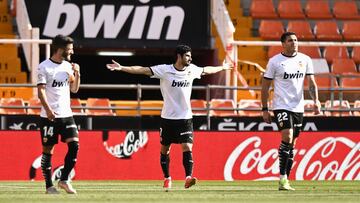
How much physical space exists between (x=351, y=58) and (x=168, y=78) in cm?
1341

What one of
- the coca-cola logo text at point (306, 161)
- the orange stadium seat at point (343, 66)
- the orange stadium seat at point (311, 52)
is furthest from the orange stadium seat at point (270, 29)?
the coca-cola logo text at point (306, 161)

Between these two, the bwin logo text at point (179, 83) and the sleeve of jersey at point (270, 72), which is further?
the bwin logo text at point (179, 83)

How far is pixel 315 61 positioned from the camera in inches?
1109

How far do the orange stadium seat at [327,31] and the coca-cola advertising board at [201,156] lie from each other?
26.1 feet

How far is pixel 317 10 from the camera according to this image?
3133 cm

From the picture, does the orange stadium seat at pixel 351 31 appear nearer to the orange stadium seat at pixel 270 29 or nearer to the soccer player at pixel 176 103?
the orange stadium seat at pixel 270 29

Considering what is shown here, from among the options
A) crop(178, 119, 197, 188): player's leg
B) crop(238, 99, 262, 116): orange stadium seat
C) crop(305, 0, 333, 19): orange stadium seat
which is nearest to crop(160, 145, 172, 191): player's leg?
crop(178, 119, 197, 188): player's leg

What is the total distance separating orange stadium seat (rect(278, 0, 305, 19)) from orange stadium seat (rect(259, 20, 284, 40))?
924 millimetres

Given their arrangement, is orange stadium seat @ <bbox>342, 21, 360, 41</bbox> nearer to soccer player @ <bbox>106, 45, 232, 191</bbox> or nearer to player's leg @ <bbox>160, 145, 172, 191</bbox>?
soccer player @ <bbox>106, 45, 232, 191</bbox>

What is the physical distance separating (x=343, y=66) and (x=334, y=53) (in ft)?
3.72

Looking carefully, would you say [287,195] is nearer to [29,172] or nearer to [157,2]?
[29,172]

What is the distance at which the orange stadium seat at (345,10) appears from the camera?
31.2 meters

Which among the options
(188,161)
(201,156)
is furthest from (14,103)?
(188,161)

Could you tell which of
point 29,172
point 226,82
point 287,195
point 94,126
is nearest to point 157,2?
point 226,82
